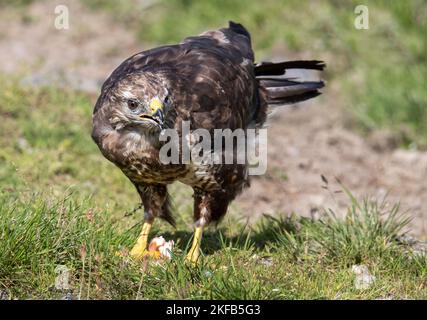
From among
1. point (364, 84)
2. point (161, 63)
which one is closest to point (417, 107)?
point (364, 84)

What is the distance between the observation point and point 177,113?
5.64 m

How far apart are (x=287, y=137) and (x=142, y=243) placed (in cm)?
407

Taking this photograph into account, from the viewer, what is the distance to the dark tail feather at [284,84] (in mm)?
7066

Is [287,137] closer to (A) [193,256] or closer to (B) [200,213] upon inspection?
(B) [200,213]

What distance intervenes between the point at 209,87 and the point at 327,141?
158 inches

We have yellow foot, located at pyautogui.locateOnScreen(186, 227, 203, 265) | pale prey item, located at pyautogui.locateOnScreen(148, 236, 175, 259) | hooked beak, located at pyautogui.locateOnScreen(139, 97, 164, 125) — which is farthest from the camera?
pale prey item, located at pyautogui.locateOnScreen(148, 236, 175, 259)

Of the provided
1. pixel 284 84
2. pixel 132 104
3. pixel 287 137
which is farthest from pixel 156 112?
pixel 287 137

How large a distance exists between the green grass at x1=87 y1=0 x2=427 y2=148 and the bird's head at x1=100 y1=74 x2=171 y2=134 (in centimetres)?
499

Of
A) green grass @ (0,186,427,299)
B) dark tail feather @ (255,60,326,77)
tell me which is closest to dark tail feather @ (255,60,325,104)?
dark tail feather @ (255,60,326,77)

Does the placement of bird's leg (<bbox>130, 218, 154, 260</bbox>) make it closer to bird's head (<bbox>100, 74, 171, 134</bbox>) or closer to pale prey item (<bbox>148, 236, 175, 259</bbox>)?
pale prey item (<bbox>148, 236, 175, 259</bbox>)

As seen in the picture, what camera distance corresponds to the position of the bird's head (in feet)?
17.4

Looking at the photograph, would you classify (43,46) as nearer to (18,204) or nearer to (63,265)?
(18,204)

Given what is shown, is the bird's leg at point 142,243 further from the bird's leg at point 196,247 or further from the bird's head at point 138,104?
the bird's head at point 138,104

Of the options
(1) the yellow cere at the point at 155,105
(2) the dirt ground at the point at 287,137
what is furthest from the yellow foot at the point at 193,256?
(2) the dirt ground at the point at 287,137
